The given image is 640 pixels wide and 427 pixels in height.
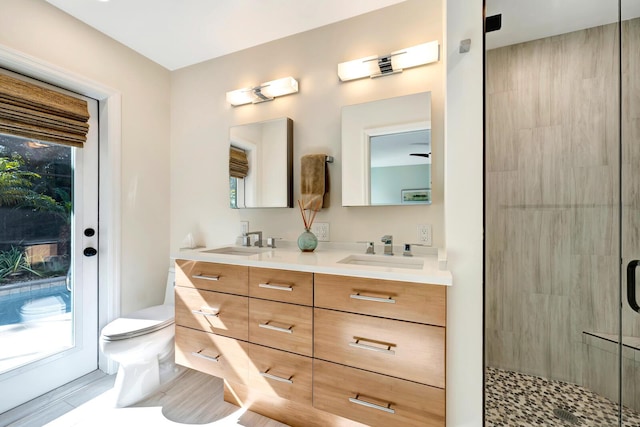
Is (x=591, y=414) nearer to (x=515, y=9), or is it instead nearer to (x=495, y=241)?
(x=495, y=241)


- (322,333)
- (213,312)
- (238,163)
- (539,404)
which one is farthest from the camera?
(238,163)

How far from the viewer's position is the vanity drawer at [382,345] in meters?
1.11

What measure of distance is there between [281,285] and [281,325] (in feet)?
0.64

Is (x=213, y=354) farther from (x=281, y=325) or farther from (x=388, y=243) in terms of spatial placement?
(x=388, y=243)

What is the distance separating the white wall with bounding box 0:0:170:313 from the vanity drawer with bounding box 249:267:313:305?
4.36ft

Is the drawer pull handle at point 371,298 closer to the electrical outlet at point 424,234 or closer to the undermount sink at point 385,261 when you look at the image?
the undermount sink at point 385,261

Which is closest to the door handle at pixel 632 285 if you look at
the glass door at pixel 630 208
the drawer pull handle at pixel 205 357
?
the glass door at pixel 630 208

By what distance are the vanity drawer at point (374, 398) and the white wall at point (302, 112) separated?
0.78 metres

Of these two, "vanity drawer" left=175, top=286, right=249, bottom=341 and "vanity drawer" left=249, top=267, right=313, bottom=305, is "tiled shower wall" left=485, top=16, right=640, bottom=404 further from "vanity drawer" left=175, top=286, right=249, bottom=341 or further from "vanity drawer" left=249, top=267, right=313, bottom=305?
"vanity drawer" left=175, top=286, right=249, bottom=341

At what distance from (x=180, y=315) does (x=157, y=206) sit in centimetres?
113

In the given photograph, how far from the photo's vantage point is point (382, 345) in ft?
3.88

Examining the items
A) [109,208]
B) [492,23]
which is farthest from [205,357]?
[492,23]

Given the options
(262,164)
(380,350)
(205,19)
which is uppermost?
(205,19)

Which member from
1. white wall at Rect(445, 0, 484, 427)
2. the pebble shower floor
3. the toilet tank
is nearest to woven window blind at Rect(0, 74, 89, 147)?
the toilet tank
